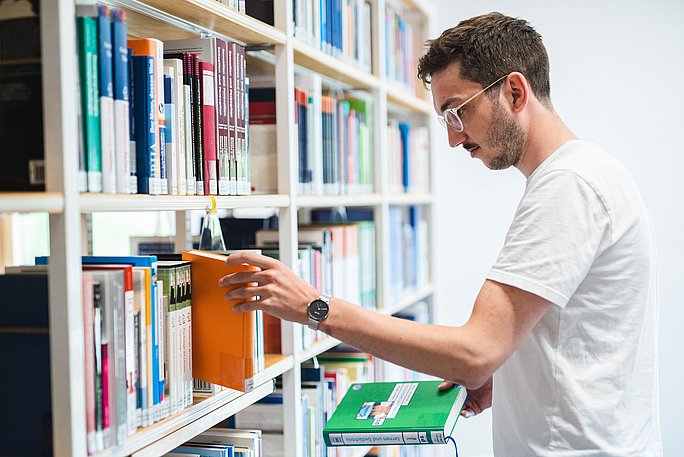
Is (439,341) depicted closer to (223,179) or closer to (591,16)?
(223,179)

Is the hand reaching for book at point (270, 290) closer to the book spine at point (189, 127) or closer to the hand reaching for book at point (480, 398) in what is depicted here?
the book spine at point (189, 127)

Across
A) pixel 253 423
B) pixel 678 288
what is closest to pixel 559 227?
pixel 253 423

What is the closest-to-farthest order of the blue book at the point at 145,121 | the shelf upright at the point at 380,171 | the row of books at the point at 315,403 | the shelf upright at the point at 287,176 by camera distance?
the blue book at the point at 145,121 < the shelf upright at the point at 287,176 < the row of books at the point at 315,403 < the shelf upright at the point at 380,171

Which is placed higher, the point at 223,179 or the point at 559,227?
the point at 223,179

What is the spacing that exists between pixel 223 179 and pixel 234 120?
0.50 ft

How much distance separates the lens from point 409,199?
3430 millimetres

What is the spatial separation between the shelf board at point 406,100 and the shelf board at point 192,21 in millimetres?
1214

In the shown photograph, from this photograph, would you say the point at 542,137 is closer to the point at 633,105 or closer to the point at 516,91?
the point at 516,91

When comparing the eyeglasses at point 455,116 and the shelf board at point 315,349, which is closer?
the eyeglasses at point 455,116

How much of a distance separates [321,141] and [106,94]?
1.20m

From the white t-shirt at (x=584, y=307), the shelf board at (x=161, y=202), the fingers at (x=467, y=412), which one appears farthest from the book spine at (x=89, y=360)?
the fingers at (x=467, y=412)

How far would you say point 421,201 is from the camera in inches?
144

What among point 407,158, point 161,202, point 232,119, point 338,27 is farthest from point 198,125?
point 407,158

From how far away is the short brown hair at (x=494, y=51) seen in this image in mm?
1739
